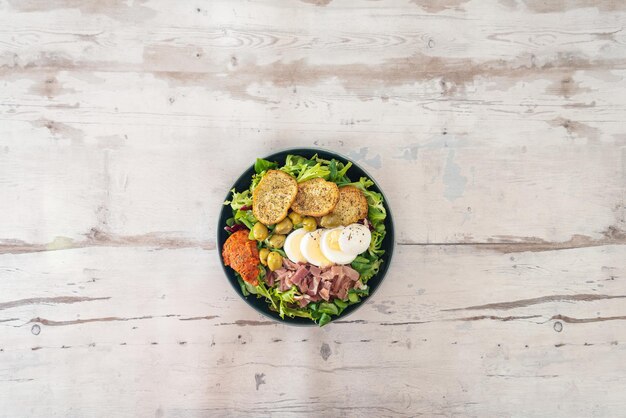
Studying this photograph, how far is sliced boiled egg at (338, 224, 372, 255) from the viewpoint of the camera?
165 cm

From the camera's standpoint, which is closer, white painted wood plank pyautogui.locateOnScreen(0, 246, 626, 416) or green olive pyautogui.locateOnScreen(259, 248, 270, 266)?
green olive pyautogui.locateOnScreen(259, 248, 270, 266)

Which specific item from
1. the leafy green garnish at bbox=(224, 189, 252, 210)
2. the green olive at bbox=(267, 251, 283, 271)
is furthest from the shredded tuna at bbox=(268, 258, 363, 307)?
the leafy green garnish at bbox=(224, 189, 252, 210)

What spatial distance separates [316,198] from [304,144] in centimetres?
37

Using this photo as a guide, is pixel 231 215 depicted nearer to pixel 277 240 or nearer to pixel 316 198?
pixel 277 240

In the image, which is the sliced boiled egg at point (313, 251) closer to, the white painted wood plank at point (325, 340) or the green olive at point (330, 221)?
the green olive at point (330, 221)

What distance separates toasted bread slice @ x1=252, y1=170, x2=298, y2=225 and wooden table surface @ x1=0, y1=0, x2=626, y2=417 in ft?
0.97

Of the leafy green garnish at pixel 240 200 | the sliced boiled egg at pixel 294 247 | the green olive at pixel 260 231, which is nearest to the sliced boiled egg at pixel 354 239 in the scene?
the sliced boiled egg at pixel 294 247

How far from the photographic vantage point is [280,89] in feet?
6.59

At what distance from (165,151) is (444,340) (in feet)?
4.42

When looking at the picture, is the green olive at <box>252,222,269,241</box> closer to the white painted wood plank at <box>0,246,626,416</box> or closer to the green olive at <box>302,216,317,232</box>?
the green olive at <box>302,216,317,232</box>

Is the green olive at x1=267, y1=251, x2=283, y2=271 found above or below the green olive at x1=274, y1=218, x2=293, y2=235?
below

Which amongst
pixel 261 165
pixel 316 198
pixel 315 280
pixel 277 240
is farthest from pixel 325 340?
pixel 261 165

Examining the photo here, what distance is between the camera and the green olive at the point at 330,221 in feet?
5.60

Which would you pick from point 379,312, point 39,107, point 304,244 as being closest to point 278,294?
point 304,244
